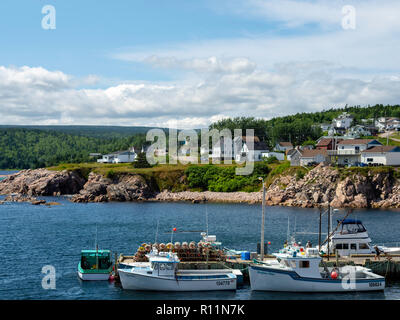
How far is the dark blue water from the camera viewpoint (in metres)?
36.8

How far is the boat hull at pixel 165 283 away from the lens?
3641 cm

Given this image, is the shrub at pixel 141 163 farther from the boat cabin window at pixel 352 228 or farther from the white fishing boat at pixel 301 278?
the white fishing boat at pixel 301 278

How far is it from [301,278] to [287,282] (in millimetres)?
1105

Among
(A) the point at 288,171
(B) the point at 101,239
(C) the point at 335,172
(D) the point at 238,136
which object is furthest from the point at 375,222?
(D) the point at 238,136

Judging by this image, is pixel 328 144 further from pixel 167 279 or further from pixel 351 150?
pixel 167 279

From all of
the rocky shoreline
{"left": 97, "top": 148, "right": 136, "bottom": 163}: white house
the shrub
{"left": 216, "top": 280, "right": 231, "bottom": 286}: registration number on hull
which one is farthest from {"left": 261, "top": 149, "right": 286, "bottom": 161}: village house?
{"left": 216, "top": 280, "right": 231, "bottom": 286}: registration number on hull

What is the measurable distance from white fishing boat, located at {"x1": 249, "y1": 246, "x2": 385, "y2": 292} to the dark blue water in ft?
2.05

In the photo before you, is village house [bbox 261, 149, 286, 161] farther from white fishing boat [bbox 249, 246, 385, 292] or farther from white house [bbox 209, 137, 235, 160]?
white fishing boat [bbox 249, 246, 385, 292]

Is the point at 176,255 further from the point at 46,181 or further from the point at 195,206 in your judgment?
the point at 46,181

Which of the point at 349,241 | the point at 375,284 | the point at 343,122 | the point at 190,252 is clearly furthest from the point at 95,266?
the point at 343,122

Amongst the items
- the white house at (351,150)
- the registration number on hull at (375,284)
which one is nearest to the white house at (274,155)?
the white house at (351,150)

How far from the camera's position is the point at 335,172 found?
9569cm

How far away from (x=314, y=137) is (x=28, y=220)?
10177 cm

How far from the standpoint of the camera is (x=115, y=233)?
62344mm
